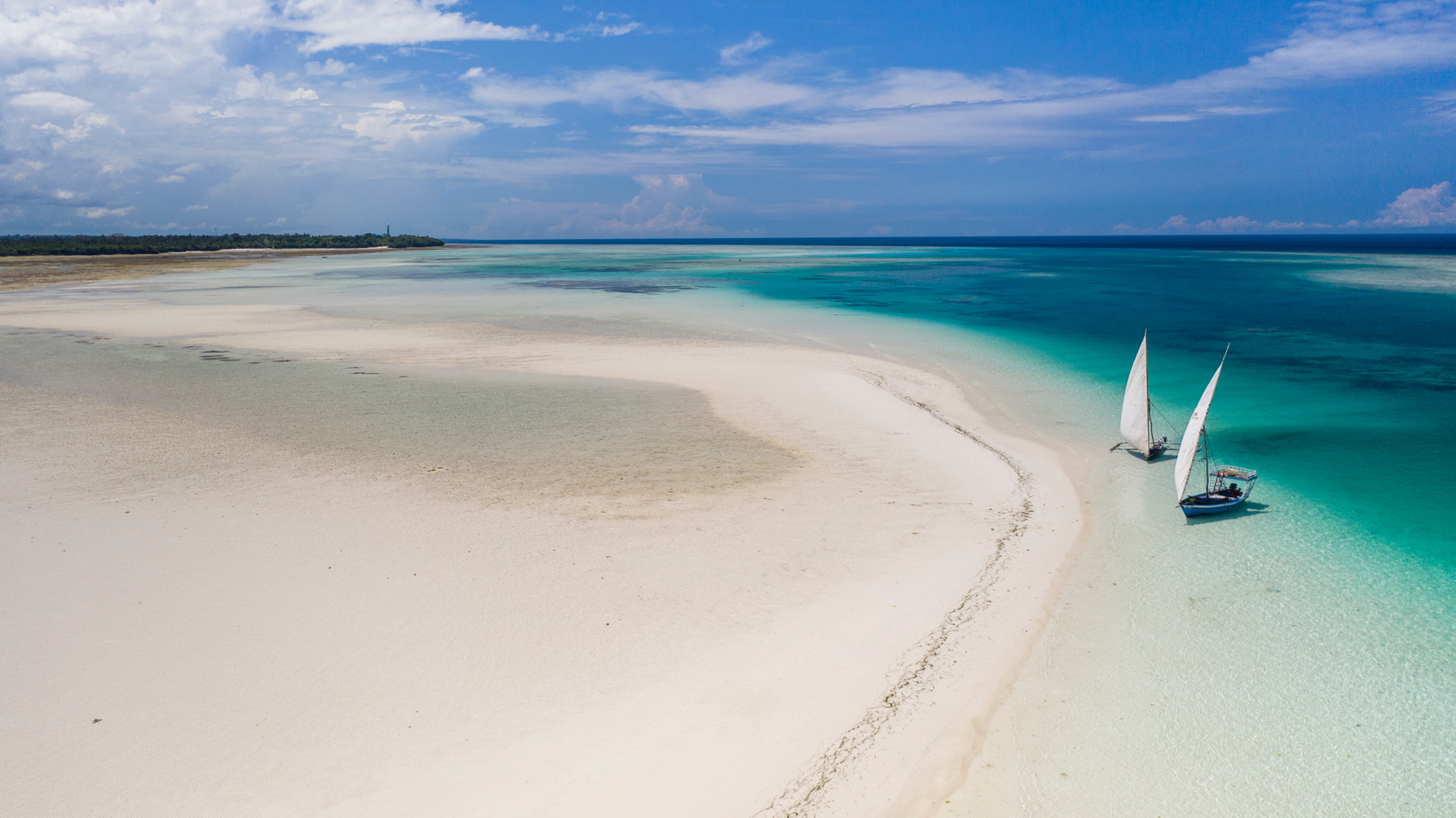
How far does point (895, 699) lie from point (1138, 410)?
11427 mm

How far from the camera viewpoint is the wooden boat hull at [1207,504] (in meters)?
13.3

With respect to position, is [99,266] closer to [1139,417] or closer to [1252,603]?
[1139,417]

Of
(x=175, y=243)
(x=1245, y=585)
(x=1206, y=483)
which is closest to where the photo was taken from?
(x=1245, y=585)

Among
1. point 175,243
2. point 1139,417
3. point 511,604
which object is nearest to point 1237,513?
point 1139,417

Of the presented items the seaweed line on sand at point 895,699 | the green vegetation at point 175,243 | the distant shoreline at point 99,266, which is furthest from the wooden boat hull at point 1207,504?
Answer: the green vegetation at point 175,243

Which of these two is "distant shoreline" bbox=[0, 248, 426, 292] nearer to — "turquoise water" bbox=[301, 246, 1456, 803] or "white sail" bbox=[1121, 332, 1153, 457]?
"turquoise water" bbox=[301, 246, 1456, 803]

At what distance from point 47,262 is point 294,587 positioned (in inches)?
4414

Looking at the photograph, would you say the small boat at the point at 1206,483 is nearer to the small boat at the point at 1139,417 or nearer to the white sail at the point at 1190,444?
the white sail at the point at 1190,444

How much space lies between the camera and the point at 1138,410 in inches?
658

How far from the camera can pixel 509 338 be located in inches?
1314

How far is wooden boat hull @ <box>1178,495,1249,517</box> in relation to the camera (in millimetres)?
13336

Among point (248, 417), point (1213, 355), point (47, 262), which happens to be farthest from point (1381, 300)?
point (47, 262)

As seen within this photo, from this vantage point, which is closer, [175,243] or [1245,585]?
[1245,585]

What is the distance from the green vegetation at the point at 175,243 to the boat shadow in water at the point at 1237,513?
139 m
